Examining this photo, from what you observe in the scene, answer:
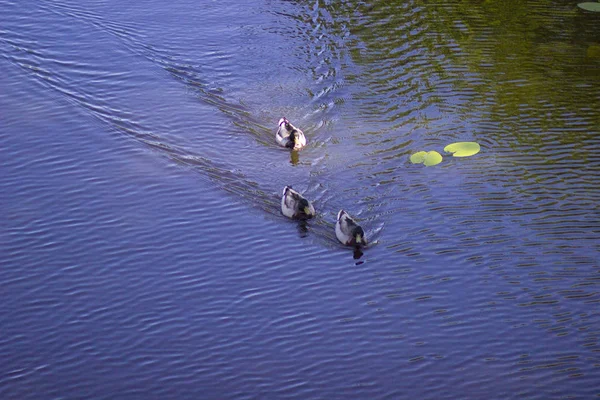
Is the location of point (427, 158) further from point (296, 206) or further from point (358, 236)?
point (358, 236)

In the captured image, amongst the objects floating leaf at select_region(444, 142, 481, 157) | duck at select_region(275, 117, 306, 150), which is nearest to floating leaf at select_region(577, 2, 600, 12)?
floating leaf at select_region(444, 142, 481, 157)

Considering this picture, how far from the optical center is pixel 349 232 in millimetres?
13398

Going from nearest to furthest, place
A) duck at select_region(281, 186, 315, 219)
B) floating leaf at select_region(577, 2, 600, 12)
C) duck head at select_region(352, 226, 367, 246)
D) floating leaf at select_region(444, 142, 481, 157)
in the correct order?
duck head at select_region(352, 226, 367, 246) < duck at select_region(281, 186, 315, 219) < floating leaf at select_region(444, 142, 481, 157) < floating leaf at select_region(577, 2, 600, 12)

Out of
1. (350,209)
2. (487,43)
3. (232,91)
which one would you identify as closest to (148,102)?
(232,91)

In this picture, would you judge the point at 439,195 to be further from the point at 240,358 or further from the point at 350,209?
the point at 240,358

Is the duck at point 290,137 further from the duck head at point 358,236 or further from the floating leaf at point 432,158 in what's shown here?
the duck head at point 358,236

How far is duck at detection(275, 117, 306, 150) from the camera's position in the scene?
53.6 ft

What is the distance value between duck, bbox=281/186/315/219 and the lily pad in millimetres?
2603

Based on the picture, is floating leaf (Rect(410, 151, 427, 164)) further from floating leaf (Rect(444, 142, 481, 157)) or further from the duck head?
the duck head

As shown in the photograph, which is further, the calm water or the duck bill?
the duck bill

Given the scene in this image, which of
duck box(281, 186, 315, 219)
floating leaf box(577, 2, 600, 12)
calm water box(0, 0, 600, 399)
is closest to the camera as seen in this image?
calm water box(0, 0, 600, 399)

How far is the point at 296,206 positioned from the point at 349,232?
1.22 meters

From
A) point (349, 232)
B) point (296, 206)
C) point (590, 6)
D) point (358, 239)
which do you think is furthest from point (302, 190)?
point (590, 6)

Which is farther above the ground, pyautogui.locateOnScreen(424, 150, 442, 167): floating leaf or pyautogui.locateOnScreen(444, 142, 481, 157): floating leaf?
pyautogui.locateOnScreen(444, 142, 481, 157): floating leaf
